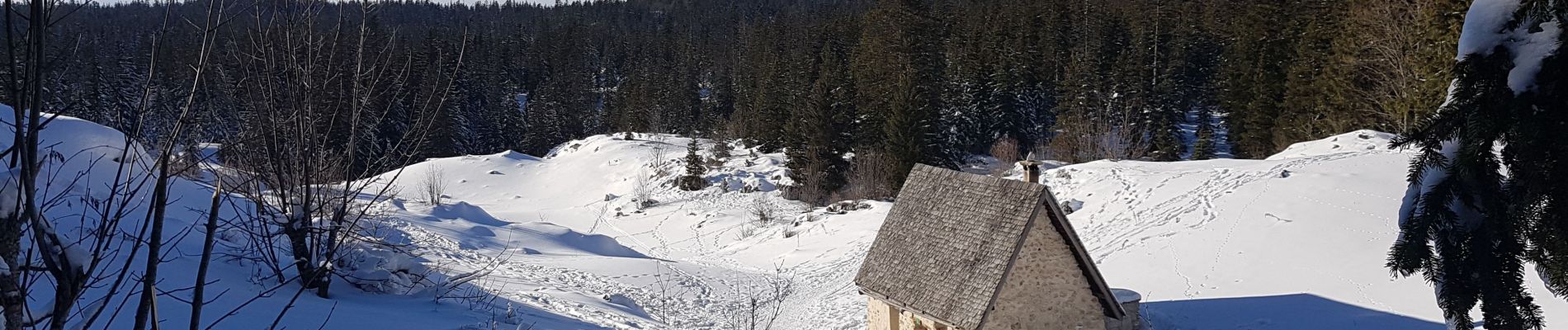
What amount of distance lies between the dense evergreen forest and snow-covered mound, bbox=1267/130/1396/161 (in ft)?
3.54

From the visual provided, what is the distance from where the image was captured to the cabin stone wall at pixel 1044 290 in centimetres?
1065

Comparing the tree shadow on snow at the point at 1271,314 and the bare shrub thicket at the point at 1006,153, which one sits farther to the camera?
the bare shrub thicket at the point at 1006,153

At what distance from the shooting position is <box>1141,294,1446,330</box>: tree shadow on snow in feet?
40.2

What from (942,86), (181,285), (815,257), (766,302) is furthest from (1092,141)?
(181,285)

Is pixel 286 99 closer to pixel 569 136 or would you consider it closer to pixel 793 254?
pixel 793 254

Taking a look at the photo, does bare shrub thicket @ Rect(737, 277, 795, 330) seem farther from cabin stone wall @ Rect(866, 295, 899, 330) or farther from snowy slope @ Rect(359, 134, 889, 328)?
cabin stone wall @ Rect(866, 295, 899, 330)

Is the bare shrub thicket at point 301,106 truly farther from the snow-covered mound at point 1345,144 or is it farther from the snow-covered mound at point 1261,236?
the snow-covered mound at point 1345,144

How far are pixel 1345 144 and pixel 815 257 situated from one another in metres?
16.3

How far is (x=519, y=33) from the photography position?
106 meters

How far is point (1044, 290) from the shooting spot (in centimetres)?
1085

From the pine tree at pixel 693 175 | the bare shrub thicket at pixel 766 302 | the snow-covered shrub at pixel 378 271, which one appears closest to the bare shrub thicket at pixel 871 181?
the pine tree at pixel 693 175

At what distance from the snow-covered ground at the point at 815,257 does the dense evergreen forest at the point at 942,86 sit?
59.3 inches

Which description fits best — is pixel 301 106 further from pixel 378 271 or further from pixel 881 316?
pixel 881 316

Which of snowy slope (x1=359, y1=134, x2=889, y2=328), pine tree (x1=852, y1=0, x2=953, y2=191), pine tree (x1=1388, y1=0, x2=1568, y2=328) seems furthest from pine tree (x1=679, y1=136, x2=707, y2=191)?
pine tree (x1=1388, y1=0, x2=1568, y2=328)
